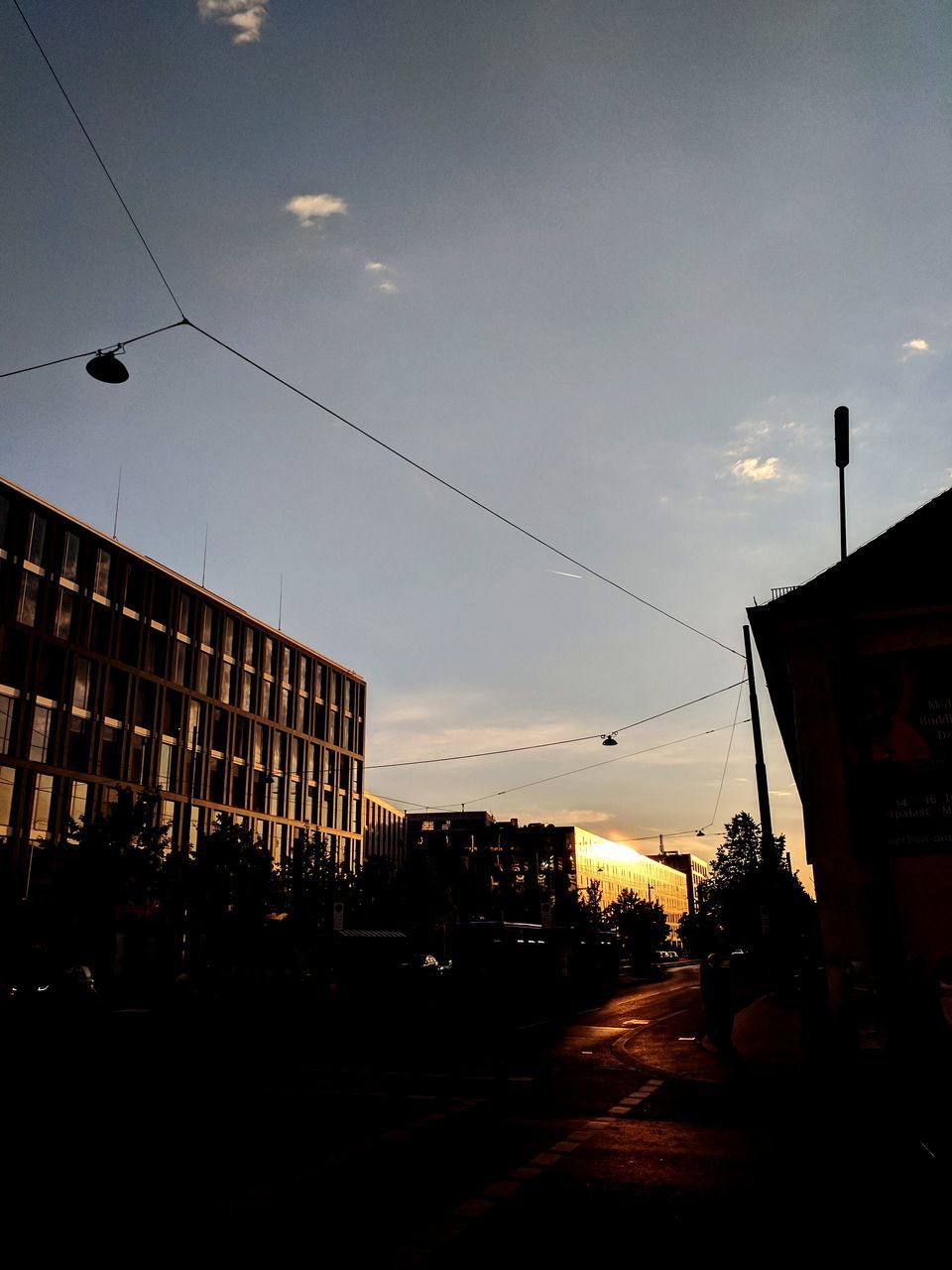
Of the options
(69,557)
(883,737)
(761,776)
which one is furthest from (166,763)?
(883,737)

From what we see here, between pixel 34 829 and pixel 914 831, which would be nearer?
pixel 914 831

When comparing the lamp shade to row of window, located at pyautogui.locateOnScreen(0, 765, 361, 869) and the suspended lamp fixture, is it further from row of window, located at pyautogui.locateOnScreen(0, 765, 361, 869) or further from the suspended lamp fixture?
row of window, located at pyautogui.locateOnScreen(0, 765, 361, 869)

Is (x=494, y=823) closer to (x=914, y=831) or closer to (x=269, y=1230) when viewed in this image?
(x=914, y=831)

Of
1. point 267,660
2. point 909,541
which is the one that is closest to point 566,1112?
point 909,541

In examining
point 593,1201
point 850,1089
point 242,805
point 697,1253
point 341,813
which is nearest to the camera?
point 697,1253

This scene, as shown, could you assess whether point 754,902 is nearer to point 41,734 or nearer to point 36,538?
point 41,734

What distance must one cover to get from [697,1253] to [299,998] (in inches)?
890

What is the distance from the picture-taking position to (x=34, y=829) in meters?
49.9

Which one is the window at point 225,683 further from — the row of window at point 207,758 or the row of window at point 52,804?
the row of window at point 52,804

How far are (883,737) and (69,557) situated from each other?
51508 mm

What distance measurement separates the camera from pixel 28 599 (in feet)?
169

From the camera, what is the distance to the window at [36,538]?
51719 mm

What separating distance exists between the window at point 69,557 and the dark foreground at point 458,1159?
1728 inches

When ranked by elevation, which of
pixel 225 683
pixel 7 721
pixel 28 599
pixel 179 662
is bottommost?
pixel 7 721
